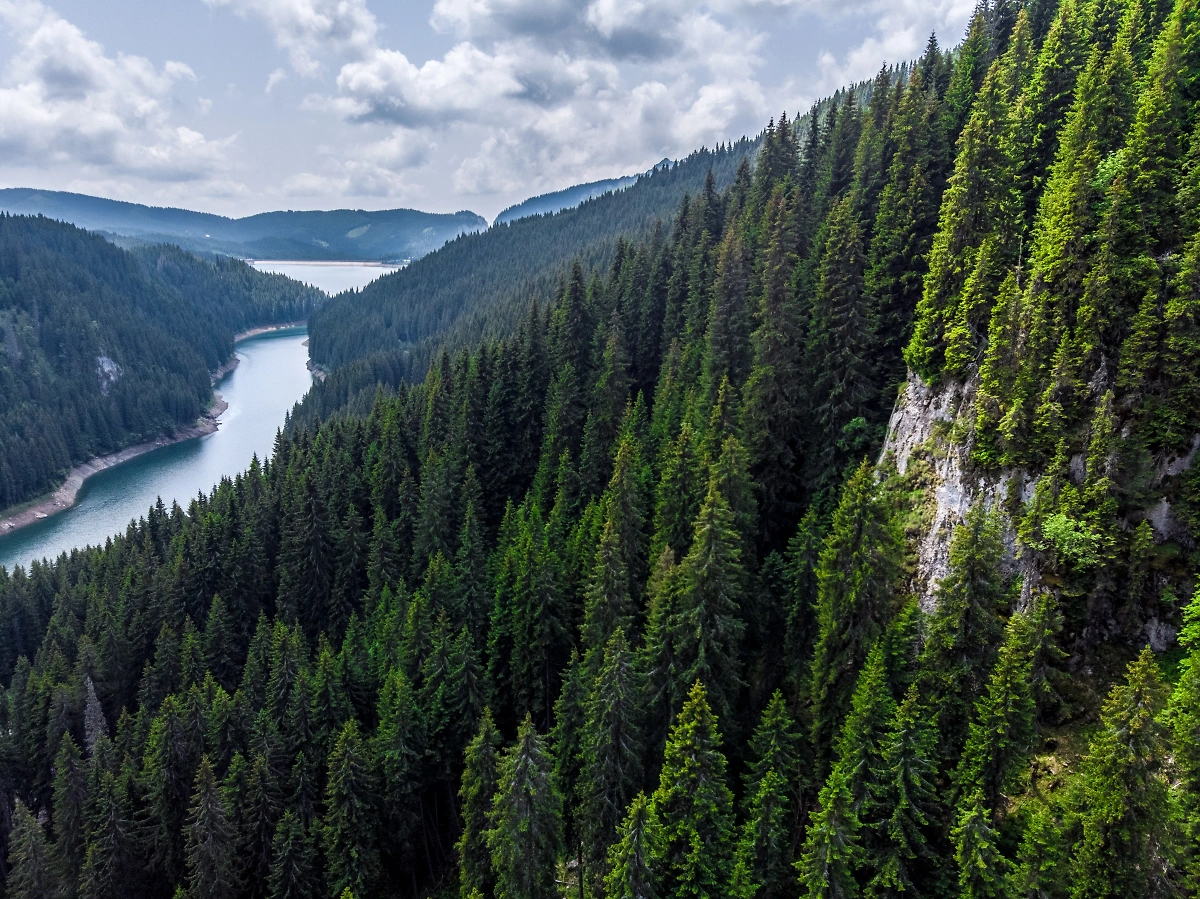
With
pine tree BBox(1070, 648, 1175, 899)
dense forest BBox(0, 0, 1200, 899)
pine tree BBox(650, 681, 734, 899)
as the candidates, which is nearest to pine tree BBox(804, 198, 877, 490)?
dense forest BBox(0, 0, 1200, 899)

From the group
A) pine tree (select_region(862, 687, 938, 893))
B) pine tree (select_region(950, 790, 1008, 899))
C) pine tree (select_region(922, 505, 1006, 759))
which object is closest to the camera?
pine tree (select_region(950, 790, 1008, 899))

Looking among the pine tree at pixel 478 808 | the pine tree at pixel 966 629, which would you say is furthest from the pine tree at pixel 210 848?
the pine tree at pixel 966 629

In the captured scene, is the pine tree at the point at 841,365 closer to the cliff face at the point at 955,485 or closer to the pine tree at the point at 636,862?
the cliff face at the point at 955,485

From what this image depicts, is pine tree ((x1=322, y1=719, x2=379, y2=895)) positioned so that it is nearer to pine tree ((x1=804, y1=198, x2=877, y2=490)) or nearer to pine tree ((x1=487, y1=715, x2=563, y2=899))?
pine tree ((x1=487, y1=715, x2=563, y2=899))

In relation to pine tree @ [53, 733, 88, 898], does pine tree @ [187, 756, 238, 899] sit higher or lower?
higher

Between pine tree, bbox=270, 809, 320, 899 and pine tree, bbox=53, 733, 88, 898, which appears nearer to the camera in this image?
pine tree, bbox=270, 809, 320, 899

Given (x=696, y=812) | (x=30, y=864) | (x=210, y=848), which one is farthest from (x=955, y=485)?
(x=30, y=864)

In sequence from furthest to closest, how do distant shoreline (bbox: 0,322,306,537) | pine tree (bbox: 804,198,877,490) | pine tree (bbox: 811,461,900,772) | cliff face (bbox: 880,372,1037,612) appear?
distant shoreline (bbox: 0,322,306,537), pine tree (bbox: 804,198,877,490), pine tree (bbox: 811,461,900,772), cliff face (bbox: 880,372,1037,612)
